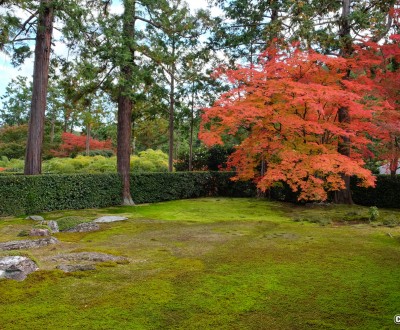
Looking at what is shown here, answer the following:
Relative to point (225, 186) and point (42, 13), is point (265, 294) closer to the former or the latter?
point (42, 13)

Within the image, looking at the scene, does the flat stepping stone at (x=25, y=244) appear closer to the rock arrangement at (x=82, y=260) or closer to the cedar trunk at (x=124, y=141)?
the rock arrangement at (x=82, y=260)

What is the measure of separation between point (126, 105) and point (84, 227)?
601 cm

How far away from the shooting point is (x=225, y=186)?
17578mm

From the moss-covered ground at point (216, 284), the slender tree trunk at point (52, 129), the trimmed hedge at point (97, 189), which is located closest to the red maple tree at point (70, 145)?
the slender tree trunk at point (52, 129)

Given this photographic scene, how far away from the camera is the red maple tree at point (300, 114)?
960 cm

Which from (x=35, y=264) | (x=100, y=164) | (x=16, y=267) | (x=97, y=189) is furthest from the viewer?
(x=100, y=164)

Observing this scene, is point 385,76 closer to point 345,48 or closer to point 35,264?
point 345,48

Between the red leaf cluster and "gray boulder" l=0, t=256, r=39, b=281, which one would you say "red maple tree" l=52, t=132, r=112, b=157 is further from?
"gray boulder" l=0, t=256, r=39, b=281

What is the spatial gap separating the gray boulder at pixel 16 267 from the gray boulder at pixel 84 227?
3.21 meters

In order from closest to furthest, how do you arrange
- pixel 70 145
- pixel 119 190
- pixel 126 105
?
1. pixel 126 105
2. pixel 119 190
3. pixel 70 145

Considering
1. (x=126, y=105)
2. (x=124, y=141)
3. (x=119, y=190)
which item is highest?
(x=126, y=105)

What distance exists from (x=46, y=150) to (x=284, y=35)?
66.9 ft

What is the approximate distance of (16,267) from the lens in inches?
164

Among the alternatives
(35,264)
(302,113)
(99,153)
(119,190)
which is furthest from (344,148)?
(99,153)
